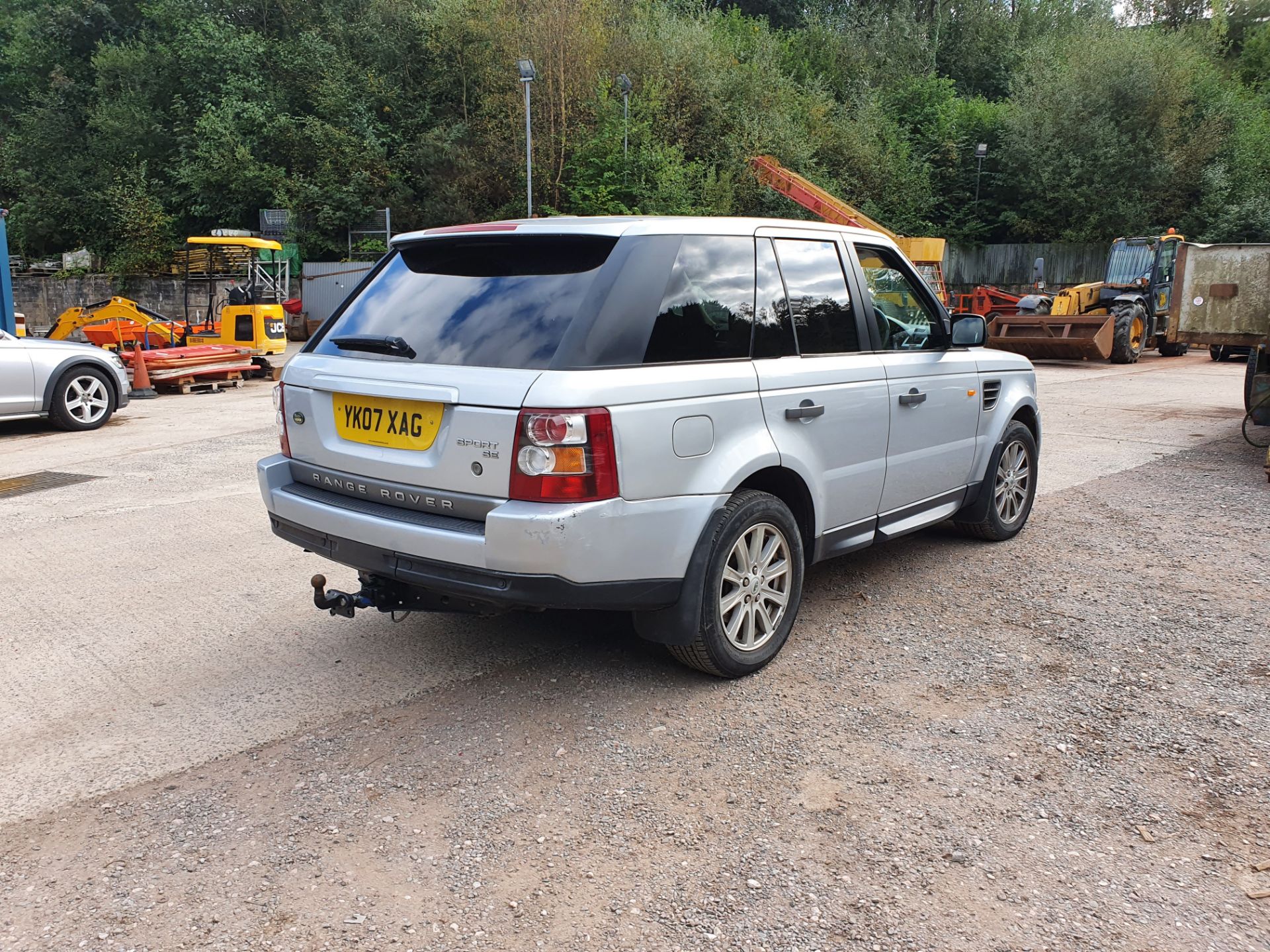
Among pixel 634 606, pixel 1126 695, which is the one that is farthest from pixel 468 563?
pixel 1126 695

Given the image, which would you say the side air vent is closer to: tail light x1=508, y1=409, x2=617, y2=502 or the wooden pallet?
tail light x1=508, y1=409, x2=617, y2=502

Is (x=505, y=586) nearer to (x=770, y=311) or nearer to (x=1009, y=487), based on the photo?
(x=770, y=311)

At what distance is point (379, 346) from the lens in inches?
148

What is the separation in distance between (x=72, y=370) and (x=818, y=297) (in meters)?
9.58

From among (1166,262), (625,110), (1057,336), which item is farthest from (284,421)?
(625,110)

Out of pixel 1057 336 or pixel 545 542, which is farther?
pixel 1057 336

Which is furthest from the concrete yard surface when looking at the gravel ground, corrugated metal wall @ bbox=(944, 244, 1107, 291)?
corrugated metal wall @ bbox=(944, 244, 1107, 291)

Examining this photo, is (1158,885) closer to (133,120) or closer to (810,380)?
(810,380)

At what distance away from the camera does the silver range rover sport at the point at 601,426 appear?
10.8 ft

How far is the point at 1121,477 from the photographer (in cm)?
823

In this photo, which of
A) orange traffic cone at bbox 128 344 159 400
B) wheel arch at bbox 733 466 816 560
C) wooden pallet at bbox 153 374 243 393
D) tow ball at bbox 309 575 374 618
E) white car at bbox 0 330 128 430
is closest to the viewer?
tow ball at bbox 309 575 374 618

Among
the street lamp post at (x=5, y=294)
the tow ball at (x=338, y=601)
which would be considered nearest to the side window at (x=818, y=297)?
the tow ball at (x=338, y=601)

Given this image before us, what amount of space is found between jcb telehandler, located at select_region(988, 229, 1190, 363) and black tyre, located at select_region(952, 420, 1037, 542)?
519 inches

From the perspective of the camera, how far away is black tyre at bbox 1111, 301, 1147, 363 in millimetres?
19375
